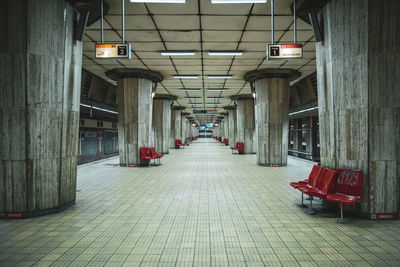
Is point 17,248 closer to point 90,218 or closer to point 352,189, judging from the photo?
point 90,218

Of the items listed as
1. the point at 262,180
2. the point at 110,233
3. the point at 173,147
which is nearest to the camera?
the point at 110,233

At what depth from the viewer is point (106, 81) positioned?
13.3 meters

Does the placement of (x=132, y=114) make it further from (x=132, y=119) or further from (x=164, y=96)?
(x=164, y=96)

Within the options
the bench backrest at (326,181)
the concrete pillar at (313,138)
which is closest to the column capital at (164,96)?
the concrete pillar at (313,138)

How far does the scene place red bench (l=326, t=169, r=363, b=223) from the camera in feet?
13.4

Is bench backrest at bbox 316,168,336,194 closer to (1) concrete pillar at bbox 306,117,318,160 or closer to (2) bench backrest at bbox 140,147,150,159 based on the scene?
(2) bench backrest at bbox 140,147,150,159

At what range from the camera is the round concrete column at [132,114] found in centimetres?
1116

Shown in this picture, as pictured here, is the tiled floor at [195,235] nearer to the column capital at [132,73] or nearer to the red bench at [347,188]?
the red bench at [347,188]

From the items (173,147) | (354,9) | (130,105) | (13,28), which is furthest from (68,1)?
(173,147)

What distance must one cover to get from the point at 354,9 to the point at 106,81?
12182mm

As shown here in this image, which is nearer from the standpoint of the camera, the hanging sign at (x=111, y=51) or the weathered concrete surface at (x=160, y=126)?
the hanging sign at (x=111, y=51)

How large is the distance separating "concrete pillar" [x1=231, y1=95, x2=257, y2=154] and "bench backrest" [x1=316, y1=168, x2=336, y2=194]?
14.2m

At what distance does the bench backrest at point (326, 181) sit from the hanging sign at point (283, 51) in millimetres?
2622

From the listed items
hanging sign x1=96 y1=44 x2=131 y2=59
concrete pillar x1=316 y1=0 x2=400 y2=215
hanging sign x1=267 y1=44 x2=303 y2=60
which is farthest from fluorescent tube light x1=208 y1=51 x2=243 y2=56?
concrete pillar x1=316 y1=0 x2=400 y2=215
